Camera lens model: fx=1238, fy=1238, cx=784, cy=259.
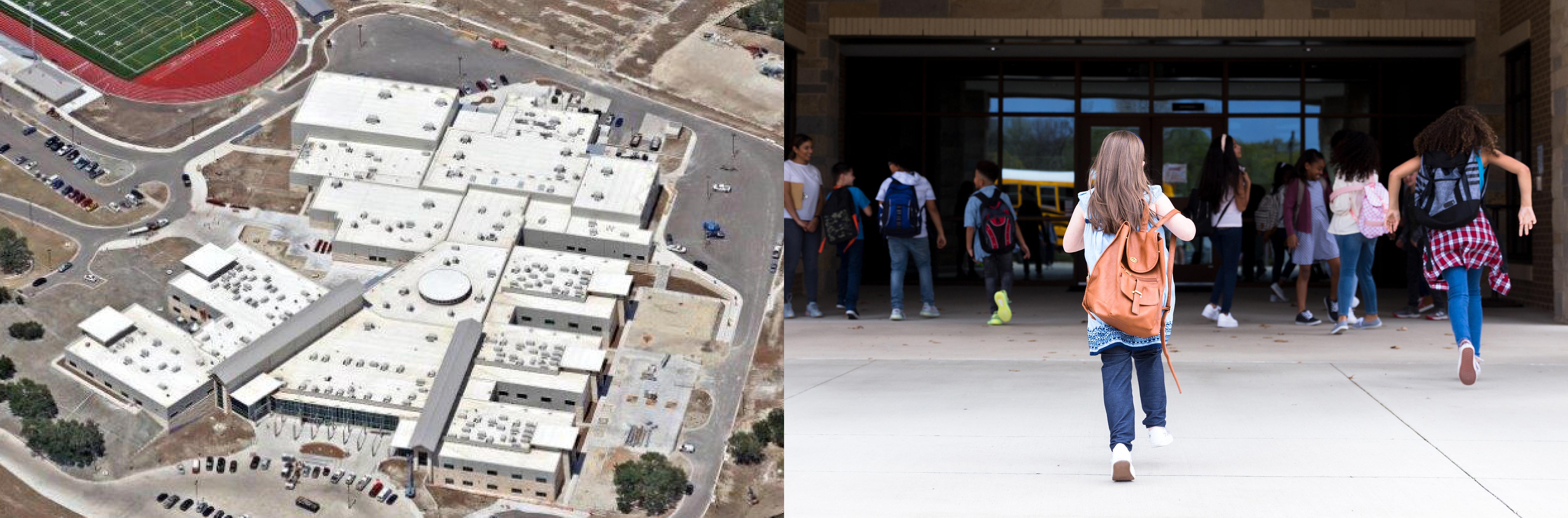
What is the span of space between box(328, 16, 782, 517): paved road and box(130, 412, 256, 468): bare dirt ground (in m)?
2.11

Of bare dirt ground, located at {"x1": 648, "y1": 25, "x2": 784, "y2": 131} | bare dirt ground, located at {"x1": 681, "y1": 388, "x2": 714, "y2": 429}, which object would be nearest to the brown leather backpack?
bare dirt ground, located at {"x1": 648, "y1": 25, "x2": 784, "y2": 131}

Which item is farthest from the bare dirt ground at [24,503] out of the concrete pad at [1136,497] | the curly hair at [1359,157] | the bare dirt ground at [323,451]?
the curly hair at [1359,157]

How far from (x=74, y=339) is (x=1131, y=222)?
18.4 feet

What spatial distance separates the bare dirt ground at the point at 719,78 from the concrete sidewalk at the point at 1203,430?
1564mm

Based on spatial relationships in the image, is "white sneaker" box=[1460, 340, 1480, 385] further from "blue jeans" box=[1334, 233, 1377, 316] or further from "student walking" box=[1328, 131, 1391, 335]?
"blue jeans" box=[1334, 233, 1377, 316]

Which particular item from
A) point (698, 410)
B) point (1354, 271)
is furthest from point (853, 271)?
point (1354, 271)

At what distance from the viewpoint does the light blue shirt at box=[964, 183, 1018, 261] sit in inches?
374

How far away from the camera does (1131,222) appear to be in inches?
164

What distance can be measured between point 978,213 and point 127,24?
5.89 metres

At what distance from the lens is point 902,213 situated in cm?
955

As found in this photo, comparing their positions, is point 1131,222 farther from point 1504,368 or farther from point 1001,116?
point 1001,116

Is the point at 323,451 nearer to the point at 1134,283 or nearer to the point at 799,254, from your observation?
the point at 799,254

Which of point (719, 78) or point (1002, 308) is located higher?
point (719, 78)

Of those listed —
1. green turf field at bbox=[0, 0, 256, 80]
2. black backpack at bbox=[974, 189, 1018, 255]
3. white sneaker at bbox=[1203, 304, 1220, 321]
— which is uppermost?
green turf field at bbox=[0, 0, 256, 80]
